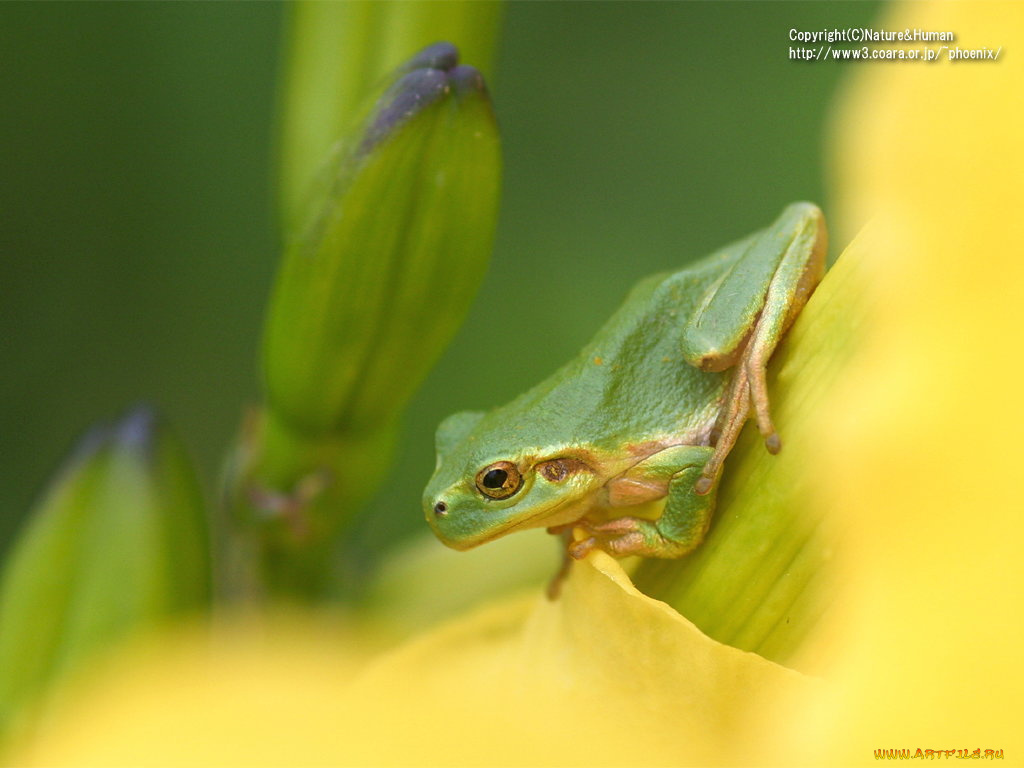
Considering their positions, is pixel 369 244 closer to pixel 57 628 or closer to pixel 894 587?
pixel 57 628

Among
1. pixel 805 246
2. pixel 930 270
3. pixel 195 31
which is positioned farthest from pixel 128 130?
pixel 930 270

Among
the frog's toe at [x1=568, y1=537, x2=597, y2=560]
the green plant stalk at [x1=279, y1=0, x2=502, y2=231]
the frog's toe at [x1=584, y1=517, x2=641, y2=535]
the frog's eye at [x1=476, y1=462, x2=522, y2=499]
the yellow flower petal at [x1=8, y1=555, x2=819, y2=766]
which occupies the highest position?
the green plant stalk at [x1=279, y1=0, x2=502, y2=231]

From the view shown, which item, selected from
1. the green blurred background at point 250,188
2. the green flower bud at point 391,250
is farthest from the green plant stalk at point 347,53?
the green blurred background at point 250,188

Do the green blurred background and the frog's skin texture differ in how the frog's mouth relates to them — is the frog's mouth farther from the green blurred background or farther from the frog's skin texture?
the green blurred background

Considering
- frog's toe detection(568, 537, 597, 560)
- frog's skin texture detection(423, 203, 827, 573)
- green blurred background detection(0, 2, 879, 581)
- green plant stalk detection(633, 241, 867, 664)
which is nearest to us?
green plant stalk detection(633, 241, 867, 664)

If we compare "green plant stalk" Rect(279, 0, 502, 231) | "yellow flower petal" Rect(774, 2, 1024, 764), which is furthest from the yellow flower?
"green plant stalk" Rect(279, 0, 502, 231)

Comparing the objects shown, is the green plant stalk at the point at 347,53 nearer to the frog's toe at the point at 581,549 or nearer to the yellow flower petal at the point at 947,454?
the frog's toe at the point at 581,549
